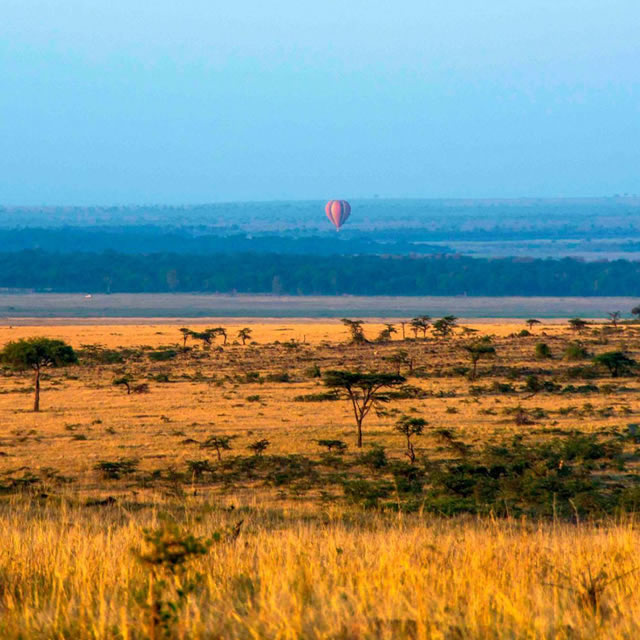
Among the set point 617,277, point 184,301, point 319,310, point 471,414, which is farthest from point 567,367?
point 617,277

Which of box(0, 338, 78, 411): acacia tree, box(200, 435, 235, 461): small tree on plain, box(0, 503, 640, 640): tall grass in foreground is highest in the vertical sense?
box(0, 503, 640, 640): tall grass in foreground

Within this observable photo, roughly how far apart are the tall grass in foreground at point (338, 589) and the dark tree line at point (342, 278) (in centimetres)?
16481

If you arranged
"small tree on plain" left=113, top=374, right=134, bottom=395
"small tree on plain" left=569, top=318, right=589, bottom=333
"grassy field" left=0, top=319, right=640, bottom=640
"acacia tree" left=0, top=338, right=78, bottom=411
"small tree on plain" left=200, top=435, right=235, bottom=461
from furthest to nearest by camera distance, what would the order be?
"small tree on plain" left=569, top=318, right=589, bottom=333 → "small tree on plain" left=113, top=374, right=134, bottom=395 → "acacia tree" left=0, top=338, right=78, bottom=411 → "small tree on plain" left=200, top=435, right=235, bottom=461 → "grassy field" left=0, top=319, right=640, bottom=640

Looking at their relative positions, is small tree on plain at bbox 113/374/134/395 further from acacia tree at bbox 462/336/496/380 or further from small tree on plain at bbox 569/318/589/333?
small tree on plain at bbox 569/318/589/333

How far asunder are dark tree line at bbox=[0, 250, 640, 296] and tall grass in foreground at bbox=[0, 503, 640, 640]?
541 feet

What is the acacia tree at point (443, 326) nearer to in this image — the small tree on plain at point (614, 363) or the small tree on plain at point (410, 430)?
the small tree on plain at point (614, 363)

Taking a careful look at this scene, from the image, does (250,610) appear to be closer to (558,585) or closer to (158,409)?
(558,585)

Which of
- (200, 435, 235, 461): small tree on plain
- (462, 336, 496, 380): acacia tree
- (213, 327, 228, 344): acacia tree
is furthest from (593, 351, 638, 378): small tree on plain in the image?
(213, 327, 228, 344): acacia tree

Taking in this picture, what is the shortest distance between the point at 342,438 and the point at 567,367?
23.7 meters

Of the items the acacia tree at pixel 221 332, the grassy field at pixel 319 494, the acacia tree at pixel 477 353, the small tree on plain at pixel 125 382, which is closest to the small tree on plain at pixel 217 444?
the grassy field at pixel 319 494

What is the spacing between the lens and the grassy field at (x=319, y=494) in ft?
17.6

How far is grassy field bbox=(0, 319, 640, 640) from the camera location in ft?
17.6

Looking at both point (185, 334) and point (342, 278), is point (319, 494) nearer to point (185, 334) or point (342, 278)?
point (185, 334)

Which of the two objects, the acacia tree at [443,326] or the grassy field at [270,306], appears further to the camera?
the grassy field at [270,306]
